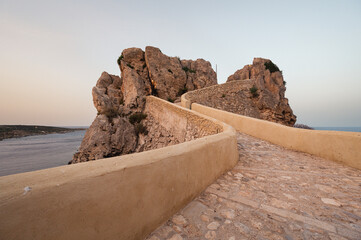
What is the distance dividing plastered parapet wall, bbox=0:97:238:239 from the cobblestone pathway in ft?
0.86

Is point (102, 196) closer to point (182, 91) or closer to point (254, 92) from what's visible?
point (254, 92)

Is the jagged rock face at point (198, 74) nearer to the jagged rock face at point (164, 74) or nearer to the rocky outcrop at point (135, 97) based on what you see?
the rocky outcrop at point (135, 97)

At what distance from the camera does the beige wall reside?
11.4ft

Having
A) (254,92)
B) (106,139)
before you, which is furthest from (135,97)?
(254,92)

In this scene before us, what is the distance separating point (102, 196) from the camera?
1.16 metres

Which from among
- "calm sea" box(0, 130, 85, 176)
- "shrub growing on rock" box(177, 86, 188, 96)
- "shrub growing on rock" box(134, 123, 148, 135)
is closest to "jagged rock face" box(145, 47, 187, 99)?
"shrub growing on rock" box(177, 86, 188, 96)

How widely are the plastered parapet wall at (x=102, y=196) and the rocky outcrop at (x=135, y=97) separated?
27.1ft

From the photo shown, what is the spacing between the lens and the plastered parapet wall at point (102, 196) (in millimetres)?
841

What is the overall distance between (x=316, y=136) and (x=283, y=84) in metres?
25.1

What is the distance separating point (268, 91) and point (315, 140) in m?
15.0

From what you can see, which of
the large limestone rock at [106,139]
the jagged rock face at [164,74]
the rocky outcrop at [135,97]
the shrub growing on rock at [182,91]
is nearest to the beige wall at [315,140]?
the rocky outcrop at [135,97]

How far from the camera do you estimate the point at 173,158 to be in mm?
1793

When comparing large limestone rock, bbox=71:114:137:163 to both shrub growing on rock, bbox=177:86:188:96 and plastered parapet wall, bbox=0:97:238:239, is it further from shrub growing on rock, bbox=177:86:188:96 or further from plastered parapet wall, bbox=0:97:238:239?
plastered parapet wall, bbox=0:97:238:239

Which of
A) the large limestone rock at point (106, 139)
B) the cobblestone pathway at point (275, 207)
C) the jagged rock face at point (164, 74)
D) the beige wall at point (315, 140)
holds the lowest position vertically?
the large limestone rock at point (106, 139)
